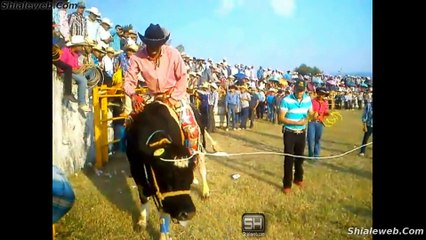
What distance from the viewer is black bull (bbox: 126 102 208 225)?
2.65 m

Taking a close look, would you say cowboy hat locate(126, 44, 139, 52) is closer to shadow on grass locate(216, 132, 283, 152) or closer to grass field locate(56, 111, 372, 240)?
grass field locate(56, 111, 372, 240)

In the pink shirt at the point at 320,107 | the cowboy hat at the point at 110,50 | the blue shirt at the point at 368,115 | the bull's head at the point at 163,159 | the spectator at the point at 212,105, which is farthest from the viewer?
the spectator at the point at 212,105

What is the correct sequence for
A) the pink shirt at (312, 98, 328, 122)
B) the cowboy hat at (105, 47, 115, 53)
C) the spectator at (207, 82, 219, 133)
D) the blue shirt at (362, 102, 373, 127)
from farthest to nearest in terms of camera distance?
1. the spectator at (207, 82, 219, 133)
2. the cowboy hat at (105, 47, 115, 53)
3. the pink shirt at (312, 98, 328, 122)
4. the blue shirt at (362, 102, 373, 127)

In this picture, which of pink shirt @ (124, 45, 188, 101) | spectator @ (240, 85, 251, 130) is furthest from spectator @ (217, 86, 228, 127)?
pink shirt @ (124, 45, 188, 101)

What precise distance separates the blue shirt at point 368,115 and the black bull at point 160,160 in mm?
1105

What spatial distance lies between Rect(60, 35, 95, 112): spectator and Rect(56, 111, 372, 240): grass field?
1.48 feet

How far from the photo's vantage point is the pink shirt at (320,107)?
286 centimetres

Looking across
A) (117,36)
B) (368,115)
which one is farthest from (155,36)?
(368,115)

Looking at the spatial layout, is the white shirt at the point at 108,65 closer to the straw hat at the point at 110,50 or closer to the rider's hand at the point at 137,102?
the straw hat at the point at 110,50

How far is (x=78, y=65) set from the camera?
2.93 meters

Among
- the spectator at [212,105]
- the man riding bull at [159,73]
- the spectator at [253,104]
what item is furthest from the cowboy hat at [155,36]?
the spectator at [253,104]
